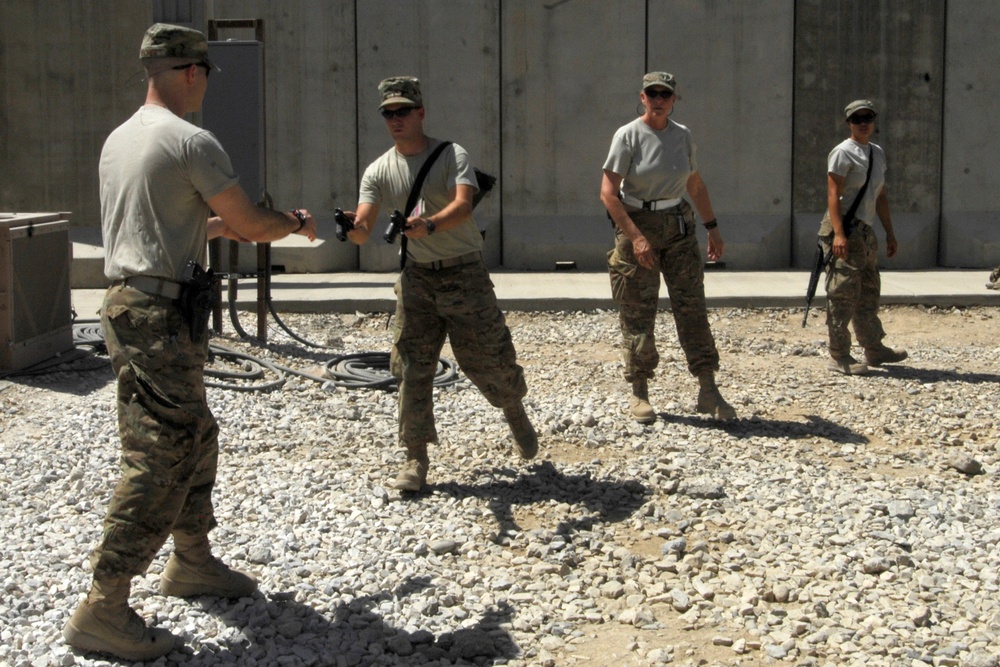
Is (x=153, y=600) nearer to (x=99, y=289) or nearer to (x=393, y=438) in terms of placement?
(x=393, y=438)

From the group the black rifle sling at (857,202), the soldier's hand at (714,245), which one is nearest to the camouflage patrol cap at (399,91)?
the soldier's hand at (714,245)

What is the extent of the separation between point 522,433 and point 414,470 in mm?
560

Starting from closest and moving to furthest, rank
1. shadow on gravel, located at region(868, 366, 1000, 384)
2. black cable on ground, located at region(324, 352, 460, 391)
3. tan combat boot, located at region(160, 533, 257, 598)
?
tan combat boot, located at region(160, 533, 257, 598) < black cable on ground, located at region(324, 352, 460, 391) < shadow on gravel, located at region(868, 366, 1000, 384)

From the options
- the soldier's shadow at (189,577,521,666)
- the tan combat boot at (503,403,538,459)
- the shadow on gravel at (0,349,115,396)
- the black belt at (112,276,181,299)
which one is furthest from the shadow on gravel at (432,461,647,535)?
the shadow on gravel at (0,349,115,396)

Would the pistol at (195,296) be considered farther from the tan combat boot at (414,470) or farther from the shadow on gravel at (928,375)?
the shadow on gravel at (928,375)

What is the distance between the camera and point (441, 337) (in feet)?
18.3

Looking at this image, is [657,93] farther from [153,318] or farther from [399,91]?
[153,318]

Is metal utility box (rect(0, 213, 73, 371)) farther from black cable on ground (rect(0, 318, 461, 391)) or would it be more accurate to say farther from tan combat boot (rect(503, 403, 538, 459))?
tan combat boot (rect(503, 403, 538, 459))

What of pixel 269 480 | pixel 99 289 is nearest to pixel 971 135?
pixel 99 289

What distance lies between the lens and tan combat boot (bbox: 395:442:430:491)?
546 centimetres

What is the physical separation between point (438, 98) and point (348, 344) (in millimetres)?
4490

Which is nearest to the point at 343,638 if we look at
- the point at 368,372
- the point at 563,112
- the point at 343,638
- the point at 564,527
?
the point at 343,638

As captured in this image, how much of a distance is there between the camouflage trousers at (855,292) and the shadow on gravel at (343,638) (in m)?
4.54

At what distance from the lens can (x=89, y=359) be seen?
7988mm
